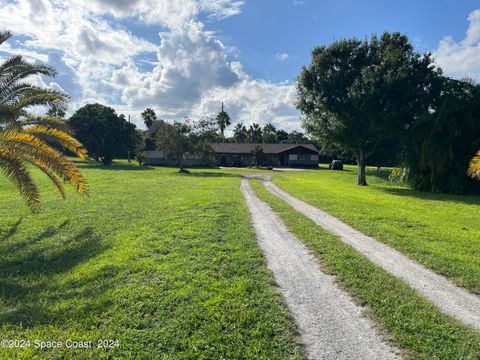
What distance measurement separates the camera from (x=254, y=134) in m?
87.1

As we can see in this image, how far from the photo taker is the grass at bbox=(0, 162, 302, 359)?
3.29m

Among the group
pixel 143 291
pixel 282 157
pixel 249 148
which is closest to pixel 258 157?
pixel 282 157

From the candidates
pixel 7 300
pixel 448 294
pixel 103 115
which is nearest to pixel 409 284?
pixel 448 294

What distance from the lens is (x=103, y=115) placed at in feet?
157

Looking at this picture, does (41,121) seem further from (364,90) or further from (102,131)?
(102,131)

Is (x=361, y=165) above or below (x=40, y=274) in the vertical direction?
above

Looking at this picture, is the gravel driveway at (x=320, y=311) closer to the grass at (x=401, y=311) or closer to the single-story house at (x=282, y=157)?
the grass at (x=401, y=311)

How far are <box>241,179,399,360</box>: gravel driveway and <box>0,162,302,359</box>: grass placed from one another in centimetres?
21

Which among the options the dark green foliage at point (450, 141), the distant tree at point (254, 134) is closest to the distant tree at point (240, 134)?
the distant tree at point (254, 134)

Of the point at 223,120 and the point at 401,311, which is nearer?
the point at 401,311

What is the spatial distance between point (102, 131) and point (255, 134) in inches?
1885

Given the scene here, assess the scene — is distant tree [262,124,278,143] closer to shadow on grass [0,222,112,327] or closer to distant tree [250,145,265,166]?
distant tree [250,145,265,166]

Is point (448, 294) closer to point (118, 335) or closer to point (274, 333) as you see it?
point (274, 333)

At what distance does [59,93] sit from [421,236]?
518 inches
